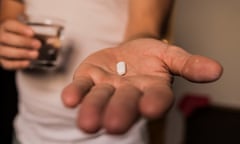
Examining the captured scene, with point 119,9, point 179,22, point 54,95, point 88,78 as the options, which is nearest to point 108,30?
point 119,9

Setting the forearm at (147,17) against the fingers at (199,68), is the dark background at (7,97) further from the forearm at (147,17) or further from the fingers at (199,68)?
the fingers at (199,68)

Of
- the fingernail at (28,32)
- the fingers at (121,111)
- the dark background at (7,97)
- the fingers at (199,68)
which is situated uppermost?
the fingers at (199,68)

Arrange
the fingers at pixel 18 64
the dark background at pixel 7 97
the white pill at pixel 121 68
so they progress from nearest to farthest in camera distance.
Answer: the white pill at pixel 121 68 < the fingers at pixel 18 64 < the dark background at pixel 7 97

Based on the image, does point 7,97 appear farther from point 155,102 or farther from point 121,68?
point 155,102

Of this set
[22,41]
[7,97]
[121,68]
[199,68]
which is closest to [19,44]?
[22,41]

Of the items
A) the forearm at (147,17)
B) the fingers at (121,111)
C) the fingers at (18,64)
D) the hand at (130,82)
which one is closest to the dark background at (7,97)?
the fingers at (18,64)

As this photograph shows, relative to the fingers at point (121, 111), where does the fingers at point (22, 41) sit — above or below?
below

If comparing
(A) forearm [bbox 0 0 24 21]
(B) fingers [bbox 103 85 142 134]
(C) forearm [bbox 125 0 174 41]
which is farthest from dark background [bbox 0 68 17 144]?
(B) fingers [bbox 103 85 142 134]

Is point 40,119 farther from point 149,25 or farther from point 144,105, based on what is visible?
point 144,105
